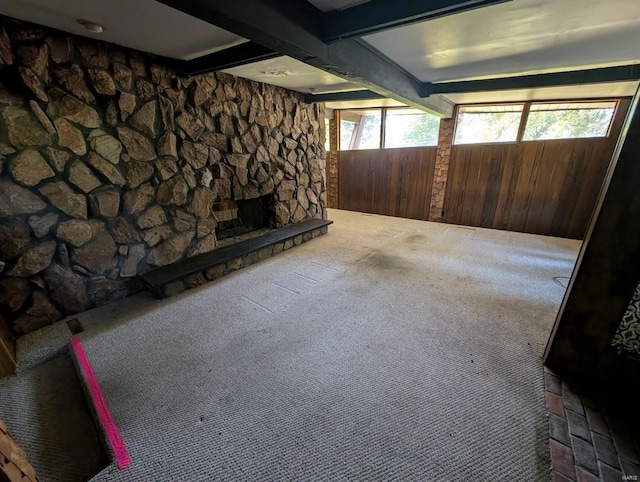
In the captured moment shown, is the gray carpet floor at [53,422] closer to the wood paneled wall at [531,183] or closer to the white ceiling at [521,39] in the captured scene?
the white ceiling at [521,39]

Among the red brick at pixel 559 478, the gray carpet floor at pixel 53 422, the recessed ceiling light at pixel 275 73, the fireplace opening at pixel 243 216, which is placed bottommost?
the gray carpet floor at pixel 53 422

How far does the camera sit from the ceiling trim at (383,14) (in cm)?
121

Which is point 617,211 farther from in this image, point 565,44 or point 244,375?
point 244,375

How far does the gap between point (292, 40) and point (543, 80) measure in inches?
111

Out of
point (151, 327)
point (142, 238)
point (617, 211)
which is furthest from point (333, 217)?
point (617, 211)

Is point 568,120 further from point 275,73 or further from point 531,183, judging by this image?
point 275,73

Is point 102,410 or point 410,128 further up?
point 410,128

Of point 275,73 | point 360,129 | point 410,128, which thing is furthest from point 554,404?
point 360,129

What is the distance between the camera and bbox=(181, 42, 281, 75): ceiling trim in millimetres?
1855

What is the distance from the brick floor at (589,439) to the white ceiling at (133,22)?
2.93 m

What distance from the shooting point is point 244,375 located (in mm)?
1557

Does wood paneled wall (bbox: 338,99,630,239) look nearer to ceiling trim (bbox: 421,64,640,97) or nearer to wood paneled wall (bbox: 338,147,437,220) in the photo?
wood paneled wall (bbox: 338,147,437,220)

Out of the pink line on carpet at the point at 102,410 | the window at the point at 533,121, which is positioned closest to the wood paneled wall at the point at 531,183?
the window at the point at 533,121

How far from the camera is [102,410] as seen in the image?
4.41 feet
